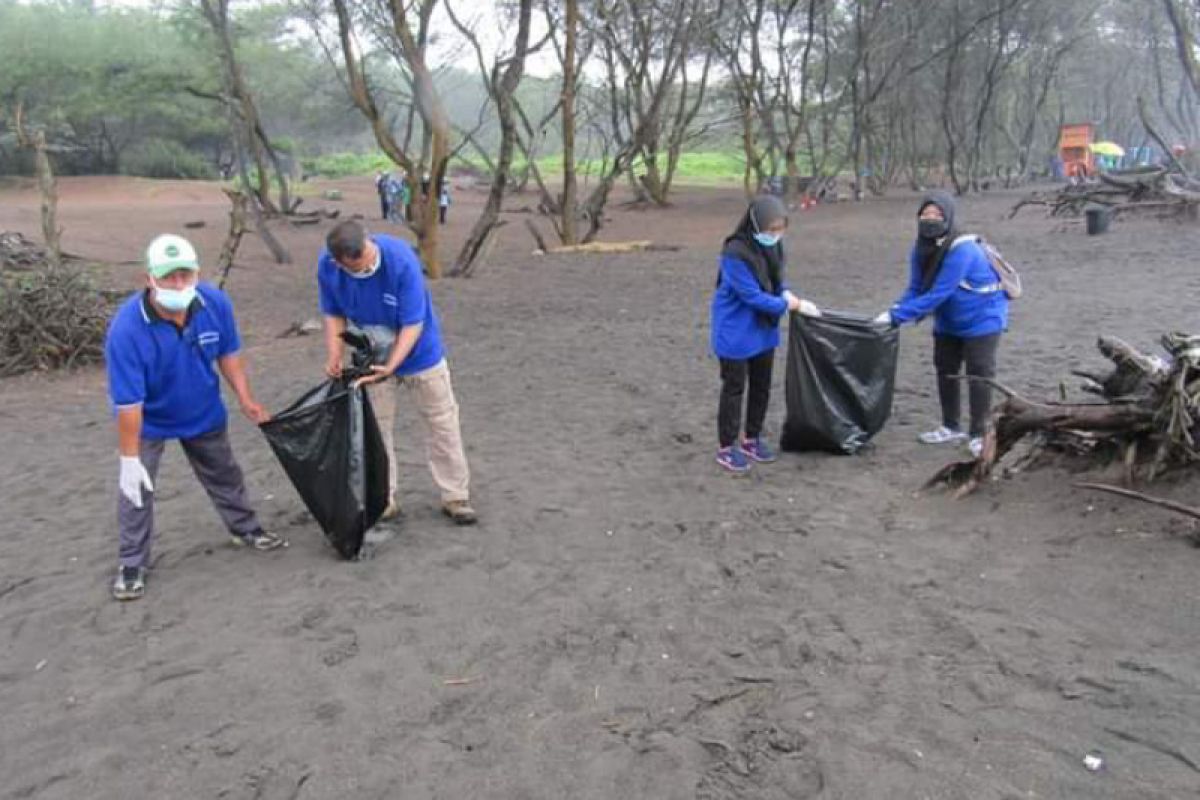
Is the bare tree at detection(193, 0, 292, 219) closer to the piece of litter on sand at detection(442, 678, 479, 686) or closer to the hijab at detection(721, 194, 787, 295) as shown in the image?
the hijab at detection(721, 194, 787, 295)

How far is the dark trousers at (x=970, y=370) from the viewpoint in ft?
17.3

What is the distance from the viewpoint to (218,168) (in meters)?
43.8

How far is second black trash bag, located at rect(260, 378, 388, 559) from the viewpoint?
4.25 m

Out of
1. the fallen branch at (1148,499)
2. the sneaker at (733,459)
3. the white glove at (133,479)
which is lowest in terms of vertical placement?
the sneaker at (733,459)

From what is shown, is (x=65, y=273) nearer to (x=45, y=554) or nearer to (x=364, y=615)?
(x=45, y=554)

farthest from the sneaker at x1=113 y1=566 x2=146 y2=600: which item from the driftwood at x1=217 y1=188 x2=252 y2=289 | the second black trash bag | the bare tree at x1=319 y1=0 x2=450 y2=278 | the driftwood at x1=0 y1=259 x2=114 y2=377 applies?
the bare tree at x1=319 y1=0 x2=450 y2=278

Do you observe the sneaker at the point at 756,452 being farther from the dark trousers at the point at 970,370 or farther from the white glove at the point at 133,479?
the white glove at the point at 133,479

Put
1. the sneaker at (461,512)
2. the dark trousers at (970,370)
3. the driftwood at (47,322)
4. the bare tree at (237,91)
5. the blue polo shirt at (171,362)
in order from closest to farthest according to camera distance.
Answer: the blue polo shirt at (171,362), the sneaker at (461,512), the dark trousers at (970,370), the driftwood at (47,322), the bare tree at (237,91)

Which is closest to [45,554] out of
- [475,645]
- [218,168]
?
[475,645]

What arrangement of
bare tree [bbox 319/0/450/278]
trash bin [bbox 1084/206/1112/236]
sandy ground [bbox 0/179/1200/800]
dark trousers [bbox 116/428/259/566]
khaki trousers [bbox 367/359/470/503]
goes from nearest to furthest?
sandy ground [bbox 0/179/1200/800], dark trousers [bbox 116/428/259/566], khaki trousers [bbox 367/359/470/503], bare tree [bbox 319/0/450/278], trash bin [bbox 1084/206/1112/236]

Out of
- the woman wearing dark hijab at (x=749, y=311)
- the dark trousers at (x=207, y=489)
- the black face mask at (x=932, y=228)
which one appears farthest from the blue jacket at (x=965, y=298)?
the dark trousers at (x=207, y=489)

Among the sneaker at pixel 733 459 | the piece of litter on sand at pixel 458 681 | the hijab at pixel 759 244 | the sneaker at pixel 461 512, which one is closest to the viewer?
the piece of litter on sand at pixel 458 681

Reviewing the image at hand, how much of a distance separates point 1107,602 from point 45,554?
180 inches

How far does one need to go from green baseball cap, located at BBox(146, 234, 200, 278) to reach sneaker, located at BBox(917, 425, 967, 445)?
394 cm
